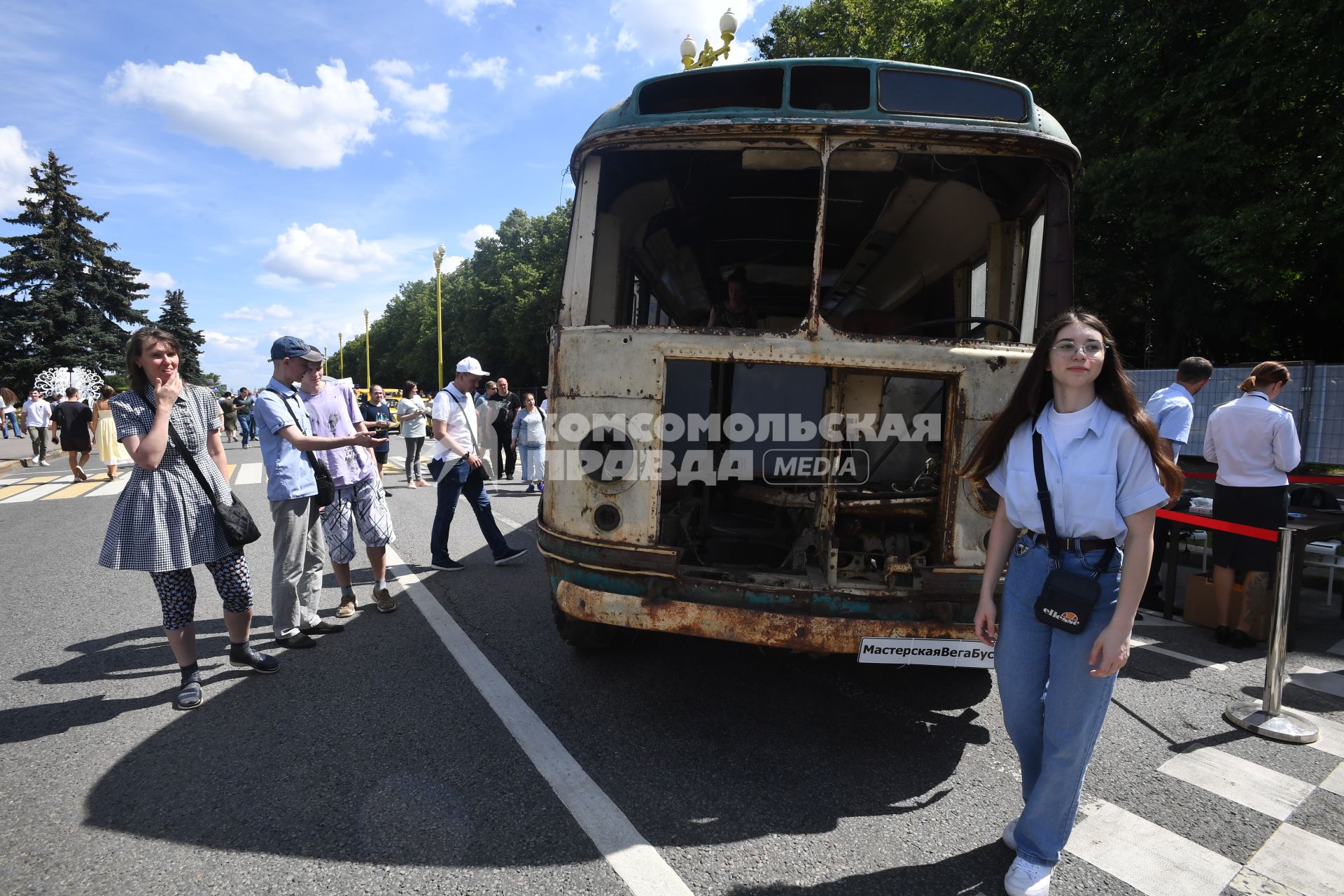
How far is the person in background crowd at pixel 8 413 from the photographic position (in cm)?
2100

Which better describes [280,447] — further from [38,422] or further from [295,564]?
[38,422]

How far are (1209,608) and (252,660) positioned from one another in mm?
6638

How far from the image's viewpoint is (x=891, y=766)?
3047 millimetres

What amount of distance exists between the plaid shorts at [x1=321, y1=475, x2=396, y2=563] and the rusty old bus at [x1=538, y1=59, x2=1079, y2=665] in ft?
5.92

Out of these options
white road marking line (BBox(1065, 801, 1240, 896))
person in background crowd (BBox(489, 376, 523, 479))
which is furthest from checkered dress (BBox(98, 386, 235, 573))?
person in background crowd (BBox(489, 376, 523, 479))

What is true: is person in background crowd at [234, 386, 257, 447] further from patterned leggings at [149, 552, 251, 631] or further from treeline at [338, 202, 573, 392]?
patterned leggings at [149, 552, 251, 631]

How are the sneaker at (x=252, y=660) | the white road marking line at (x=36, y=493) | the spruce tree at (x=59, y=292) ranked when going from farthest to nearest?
the spruce tree at (x=59, y=292) → the white road marking line at (x=36, y=493) → the sneaker at (x=252, y=660)

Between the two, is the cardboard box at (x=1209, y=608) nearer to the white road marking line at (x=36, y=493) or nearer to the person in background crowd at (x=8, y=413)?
the white road marking line at (x=36, y=493)

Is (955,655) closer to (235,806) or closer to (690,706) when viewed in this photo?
(690,706)

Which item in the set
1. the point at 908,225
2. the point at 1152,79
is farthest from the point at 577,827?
the point at 1152,79

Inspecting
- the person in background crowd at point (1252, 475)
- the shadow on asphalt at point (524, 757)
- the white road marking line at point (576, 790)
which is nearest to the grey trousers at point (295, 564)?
the shadow on asphalt at point (524, 757)

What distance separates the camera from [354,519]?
4949 mm

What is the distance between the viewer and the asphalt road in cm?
237

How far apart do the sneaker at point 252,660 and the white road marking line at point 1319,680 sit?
20.1 ft
